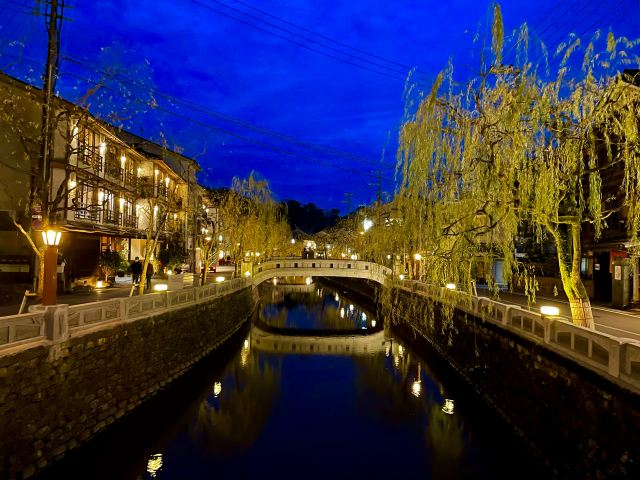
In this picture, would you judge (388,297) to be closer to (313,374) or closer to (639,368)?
(313,374)

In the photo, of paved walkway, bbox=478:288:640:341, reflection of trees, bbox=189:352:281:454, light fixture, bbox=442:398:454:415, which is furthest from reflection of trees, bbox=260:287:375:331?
light fixture, bbox=442:398:454:415

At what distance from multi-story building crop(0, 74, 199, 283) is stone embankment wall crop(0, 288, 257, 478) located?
13.1 feet

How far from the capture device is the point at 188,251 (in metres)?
46.7

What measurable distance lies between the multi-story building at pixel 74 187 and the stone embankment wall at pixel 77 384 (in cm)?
400

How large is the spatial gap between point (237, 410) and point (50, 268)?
765 cm

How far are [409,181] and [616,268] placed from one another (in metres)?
14.5

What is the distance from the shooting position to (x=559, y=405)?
1010 cm

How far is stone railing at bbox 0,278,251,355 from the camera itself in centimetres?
923

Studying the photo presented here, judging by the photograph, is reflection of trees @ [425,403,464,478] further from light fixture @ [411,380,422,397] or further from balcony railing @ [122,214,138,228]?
balcony railing @ [122,214,138,228]

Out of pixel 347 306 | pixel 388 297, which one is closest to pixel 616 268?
pixel 388 297

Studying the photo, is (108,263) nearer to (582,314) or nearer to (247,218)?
(247,218)

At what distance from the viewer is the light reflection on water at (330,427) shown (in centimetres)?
1148

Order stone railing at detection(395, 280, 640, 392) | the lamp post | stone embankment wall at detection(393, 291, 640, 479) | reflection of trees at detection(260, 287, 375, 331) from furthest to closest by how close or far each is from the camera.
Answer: reflection of trees at detection(260, 287, 375, 331), the lamp post, stone railing at detection(395, 280, 640, 392), stone embankment wall at detection(393, 291, 640, 479)

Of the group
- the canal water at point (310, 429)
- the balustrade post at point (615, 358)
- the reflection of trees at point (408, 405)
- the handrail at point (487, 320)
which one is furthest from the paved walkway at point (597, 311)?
the balustrade post at point (615, 358)
